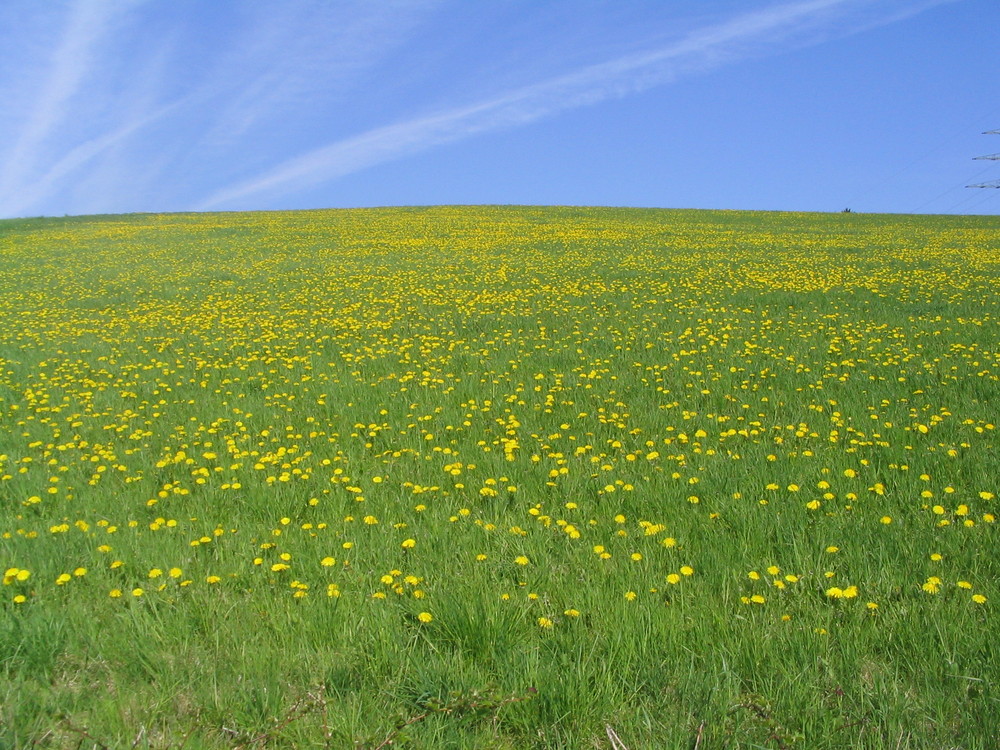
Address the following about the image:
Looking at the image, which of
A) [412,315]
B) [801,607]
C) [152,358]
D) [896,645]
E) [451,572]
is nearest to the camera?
[896,645]

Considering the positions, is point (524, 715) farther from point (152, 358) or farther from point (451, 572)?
point (152, 358)

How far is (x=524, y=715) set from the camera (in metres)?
2.51

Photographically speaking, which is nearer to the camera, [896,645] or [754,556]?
[896,645]

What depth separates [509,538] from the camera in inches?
157

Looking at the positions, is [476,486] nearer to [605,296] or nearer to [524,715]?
[524,715]

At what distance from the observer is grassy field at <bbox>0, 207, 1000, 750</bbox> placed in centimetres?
254

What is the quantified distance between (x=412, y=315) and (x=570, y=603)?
33.8 ft

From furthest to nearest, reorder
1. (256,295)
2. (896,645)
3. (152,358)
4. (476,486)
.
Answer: (256,295)
(152,358)
(476,486)
(896,645)

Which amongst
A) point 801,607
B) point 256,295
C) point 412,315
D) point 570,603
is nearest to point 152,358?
point 412,315

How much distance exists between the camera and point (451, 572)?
3645 millimetres

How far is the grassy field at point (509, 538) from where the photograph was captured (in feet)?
8.34

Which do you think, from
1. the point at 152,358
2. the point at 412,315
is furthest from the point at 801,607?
the point at 412,315

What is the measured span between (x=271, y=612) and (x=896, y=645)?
2876 mm

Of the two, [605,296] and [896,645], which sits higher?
[605,296]
